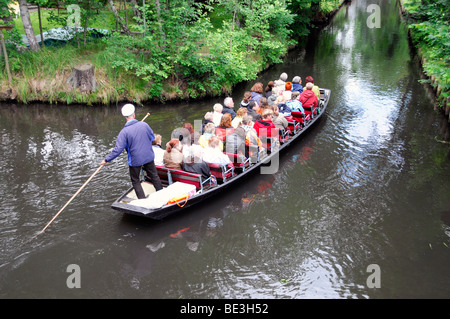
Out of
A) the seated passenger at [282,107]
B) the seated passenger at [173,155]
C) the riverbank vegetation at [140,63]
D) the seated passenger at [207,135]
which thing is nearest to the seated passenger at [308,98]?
the seated passenger at [282,107]

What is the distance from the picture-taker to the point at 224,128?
8367 millimetres

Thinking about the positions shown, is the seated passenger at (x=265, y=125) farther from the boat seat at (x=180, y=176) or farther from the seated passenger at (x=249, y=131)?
the boat seat at (x=180, y=176)

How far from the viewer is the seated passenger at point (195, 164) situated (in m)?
7.26

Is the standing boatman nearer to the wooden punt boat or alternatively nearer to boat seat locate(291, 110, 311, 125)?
the wooden punt boat

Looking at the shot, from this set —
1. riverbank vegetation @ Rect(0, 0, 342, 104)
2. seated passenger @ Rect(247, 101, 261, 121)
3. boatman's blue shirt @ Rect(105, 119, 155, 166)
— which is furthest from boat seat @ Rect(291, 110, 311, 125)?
boatman's blue shirt @ Rect(105, 119, 155, 166)

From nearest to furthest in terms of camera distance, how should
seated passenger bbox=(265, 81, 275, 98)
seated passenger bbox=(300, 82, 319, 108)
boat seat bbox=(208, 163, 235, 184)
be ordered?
boat seat bbox=(208, 163, 235, 184) → seated passenger bbox=(300, 82, 319, 108) → seated passenger bbox=(265, 81, 275, 98)

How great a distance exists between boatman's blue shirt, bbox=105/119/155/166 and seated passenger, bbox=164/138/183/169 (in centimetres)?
51

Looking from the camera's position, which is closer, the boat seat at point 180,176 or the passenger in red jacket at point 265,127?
the boat seat at point 180,176

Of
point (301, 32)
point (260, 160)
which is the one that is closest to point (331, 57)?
point (301, 32)

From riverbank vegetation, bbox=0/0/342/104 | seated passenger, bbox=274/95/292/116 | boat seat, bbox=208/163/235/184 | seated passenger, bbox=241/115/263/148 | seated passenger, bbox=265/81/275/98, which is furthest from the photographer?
riverbank vegetation, bbox=0/0/342/104

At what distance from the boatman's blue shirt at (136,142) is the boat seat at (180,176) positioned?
0.62 m

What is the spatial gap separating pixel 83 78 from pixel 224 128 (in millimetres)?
7310

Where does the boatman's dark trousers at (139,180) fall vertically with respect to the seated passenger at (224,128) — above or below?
below

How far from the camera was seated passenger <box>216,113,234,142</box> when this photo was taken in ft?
27.1
